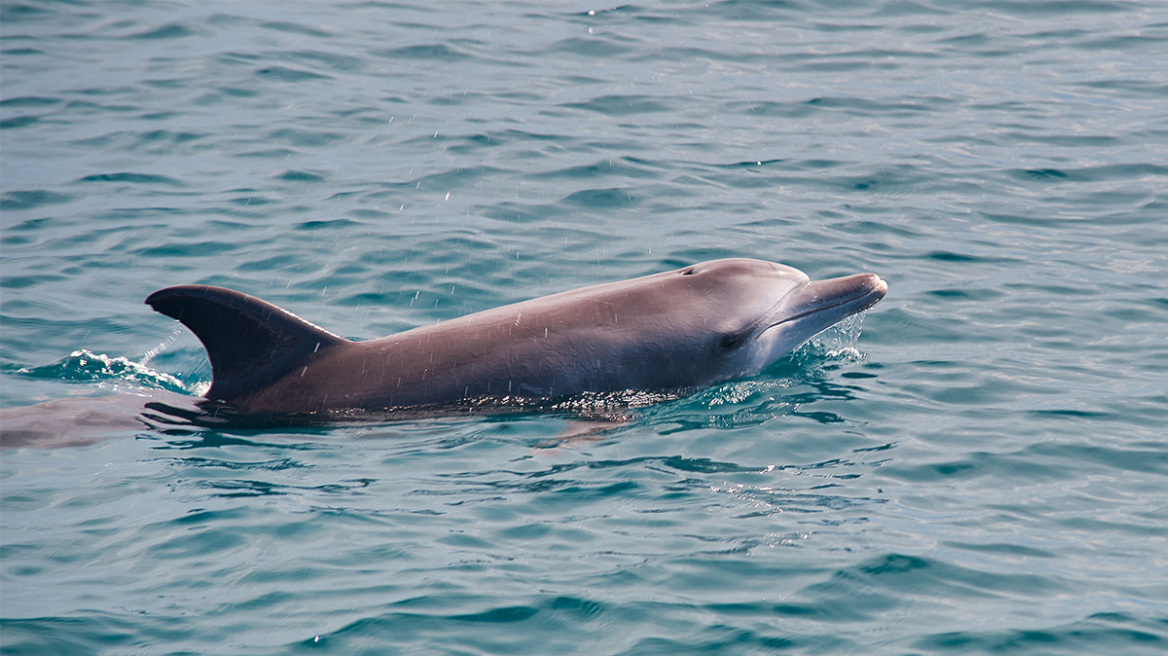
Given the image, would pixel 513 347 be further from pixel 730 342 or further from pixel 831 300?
pixel 831 300

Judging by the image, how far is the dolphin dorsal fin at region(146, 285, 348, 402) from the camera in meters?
9.77

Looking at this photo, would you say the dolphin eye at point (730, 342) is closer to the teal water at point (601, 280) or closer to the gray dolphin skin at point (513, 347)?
the gray dolphin skin at point (513, 347)

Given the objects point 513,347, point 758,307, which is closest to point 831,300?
point 758,307

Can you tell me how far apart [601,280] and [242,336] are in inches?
195

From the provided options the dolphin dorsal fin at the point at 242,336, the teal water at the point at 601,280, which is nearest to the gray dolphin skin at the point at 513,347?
the dolphin dorsal fin at the point at 242,336

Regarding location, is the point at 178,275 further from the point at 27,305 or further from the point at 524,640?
the point at 524,640

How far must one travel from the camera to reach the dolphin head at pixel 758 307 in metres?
10.9

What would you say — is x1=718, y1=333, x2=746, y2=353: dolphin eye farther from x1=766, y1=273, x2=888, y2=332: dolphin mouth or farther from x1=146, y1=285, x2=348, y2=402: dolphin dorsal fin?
x1=146, y1=285, x2=348, y2=402: dolphin dorsal fin

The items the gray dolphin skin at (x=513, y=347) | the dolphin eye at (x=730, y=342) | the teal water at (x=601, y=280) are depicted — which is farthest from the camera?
the dolphin eye at (x=730, y=342)

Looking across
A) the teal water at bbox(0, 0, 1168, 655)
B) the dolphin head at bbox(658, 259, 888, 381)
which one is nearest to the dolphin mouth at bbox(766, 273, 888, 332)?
the dolphin head at bbox(658, 259, 888, 381)

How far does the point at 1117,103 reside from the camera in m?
20.8

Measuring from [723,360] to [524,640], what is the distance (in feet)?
14.9

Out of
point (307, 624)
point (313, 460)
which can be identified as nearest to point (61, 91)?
point (313, 460)

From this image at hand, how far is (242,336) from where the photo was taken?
1003cm
